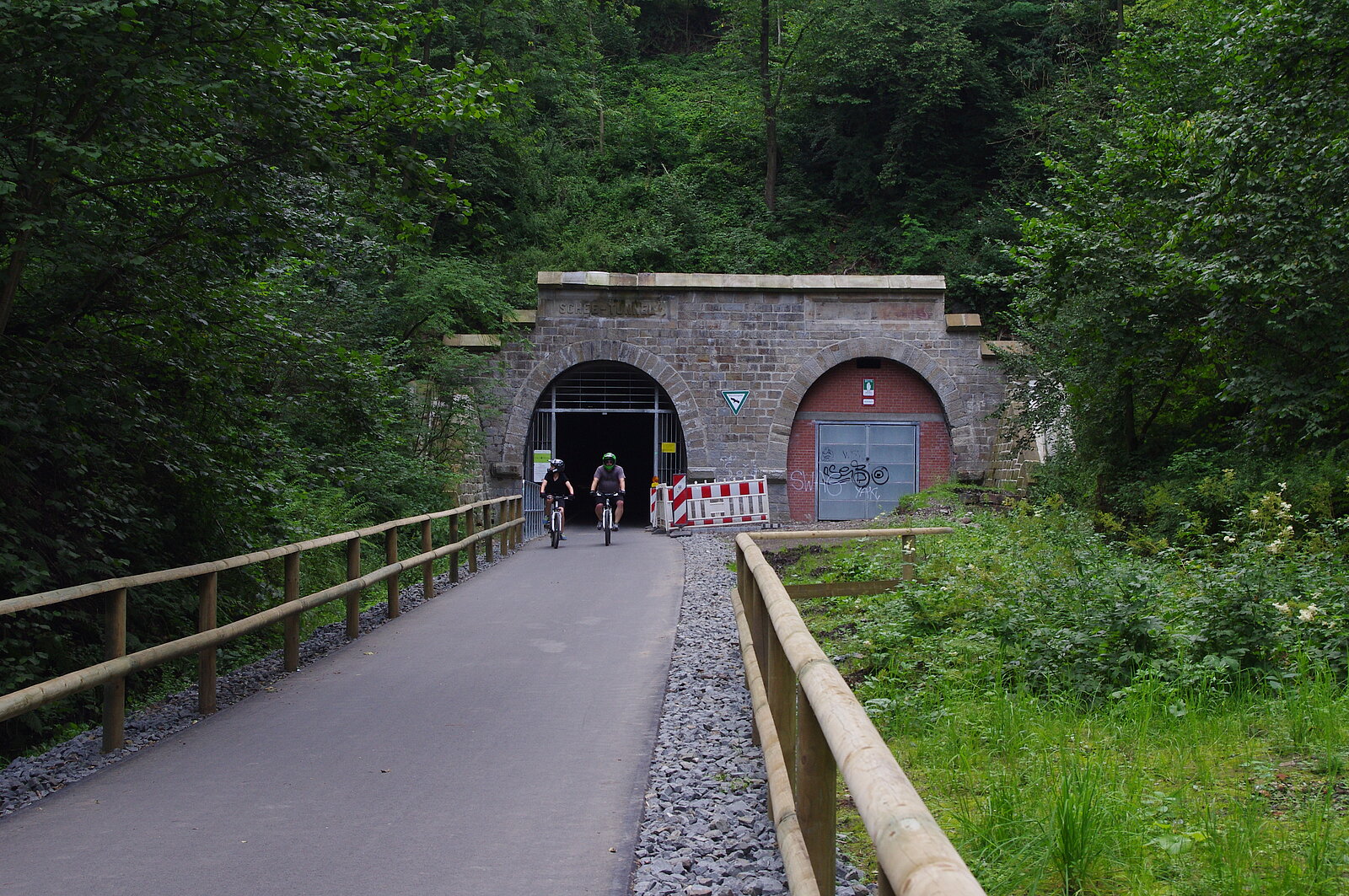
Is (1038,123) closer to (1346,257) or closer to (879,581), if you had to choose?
(1346,257)

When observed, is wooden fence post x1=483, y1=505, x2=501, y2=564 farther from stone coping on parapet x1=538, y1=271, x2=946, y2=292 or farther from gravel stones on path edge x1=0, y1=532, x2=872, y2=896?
stone coping on parapet x1=538, y1=271, x2=946, y2=292

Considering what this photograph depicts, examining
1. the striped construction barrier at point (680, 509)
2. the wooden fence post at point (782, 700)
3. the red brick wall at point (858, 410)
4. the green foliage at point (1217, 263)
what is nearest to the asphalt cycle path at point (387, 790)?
the wooden fence post at point (782, 700)

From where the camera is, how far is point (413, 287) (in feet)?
61.9

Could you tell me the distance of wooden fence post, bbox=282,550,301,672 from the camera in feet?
24.1

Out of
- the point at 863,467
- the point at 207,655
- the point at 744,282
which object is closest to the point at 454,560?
the point at 207,655

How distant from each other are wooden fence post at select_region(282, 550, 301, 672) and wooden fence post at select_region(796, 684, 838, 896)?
5342mm

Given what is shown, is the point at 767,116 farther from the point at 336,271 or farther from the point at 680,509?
the point at 336,271

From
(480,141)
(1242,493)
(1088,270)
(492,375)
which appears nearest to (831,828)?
(1242,493)

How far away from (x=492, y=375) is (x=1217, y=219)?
15354 mm

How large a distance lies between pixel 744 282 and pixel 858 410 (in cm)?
382

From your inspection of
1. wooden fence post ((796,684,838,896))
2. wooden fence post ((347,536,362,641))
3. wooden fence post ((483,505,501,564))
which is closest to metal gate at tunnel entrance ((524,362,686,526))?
wooden fence post ((483,505,501,564))

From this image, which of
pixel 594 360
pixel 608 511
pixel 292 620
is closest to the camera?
pixel 292 620

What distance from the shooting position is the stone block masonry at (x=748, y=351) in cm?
2206

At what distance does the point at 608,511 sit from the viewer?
1814 cm
